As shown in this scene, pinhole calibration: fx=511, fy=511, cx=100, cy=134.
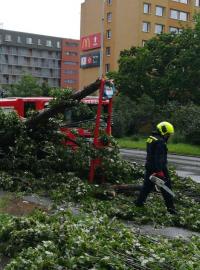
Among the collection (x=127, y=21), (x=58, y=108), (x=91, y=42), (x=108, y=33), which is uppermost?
(x=127, y=21)

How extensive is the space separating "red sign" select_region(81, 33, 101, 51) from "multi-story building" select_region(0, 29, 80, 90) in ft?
172

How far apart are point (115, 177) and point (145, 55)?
114ft

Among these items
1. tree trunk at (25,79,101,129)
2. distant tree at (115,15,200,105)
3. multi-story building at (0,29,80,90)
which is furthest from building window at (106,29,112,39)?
tree trunk at (25,79,101,129)

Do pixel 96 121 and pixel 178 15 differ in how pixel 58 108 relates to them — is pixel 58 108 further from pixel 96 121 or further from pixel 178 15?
pixel 178 15

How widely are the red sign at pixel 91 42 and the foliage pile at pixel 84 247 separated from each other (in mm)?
73509

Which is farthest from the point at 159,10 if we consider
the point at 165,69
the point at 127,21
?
the point at 165,69

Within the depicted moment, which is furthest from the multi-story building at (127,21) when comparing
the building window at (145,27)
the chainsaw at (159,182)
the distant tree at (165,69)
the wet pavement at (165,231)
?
the wet pavement at (165,231)

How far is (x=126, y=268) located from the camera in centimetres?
492

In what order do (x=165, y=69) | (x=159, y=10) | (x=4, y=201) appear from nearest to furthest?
(x=4, y=201) < (x=165, y=69) < (x=159, y=10)

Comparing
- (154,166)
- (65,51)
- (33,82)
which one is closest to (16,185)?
(154,166)

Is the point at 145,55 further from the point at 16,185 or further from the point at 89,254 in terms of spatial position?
the point at 89,254

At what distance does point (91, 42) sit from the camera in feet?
266

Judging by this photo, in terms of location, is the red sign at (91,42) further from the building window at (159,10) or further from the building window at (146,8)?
the building window at (159,10)

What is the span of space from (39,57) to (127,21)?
6881 cm
